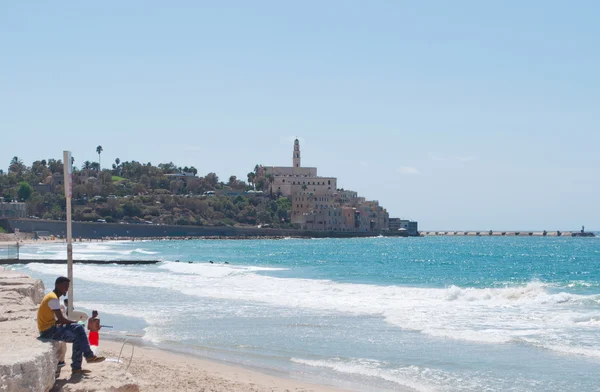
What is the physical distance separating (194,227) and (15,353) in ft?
434

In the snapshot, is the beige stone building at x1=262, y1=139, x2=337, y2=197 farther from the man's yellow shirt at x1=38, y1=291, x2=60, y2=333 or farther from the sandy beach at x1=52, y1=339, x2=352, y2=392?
the man's yellow shirt at x1=38, y1=291, x2=60, y2=333

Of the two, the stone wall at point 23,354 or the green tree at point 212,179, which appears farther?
the green tree at point 212,179

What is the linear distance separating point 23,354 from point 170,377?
453 cm

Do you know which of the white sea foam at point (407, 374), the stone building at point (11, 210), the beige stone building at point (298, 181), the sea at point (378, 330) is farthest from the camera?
the beige stone building at point (298, 181)

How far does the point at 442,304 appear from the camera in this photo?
23.6 m

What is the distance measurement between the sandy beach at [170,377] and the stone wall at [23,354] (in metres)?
0.48

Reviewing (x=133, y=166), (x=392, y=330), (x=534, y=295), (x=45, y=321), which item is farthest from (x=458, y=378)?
(x=133, y=166)

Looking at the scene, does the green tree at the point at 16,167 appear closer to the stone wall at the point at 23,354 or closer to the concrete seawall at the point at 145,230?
the concrete seawall at the point at 145,230

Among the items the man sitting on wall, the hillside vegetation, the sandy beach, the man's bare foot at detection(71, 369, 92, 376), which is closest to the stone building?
the hillside vegetation

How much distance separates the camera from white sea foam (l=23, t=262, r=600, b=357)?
1697 cm

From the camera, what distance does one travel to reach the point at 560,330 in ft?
57.2

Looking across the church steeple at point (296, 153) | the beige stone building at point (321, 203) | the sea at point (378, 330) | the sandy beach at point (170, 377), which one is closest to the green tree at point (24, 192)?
the beige stone building at point (321, 203)

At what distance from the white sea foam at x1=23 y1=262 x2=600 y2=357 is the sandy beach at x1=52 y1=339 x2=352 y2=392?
18.4ft

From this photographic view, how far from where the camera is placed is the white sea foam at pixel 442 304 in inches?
668
